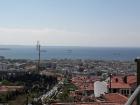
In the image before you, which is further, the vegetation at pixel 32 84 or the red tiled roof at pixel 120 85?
the vegetation at pixel 32 84

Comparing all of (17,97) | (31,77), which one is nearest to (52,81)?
(31,77)

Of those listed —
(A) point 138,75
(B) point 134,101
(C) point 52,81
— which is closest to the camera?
(B) point 134,101

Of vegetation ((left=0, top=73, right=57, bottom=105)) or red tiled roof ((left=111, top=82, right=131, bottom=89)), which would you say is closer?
red tiled roof ((left=111, top=82, right=131, bottom=89))

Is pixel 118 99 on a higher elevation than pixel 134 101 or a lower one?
lower

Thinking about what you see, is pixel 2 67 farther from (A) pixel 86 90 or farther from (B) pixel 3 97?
(A) pixel 86 90

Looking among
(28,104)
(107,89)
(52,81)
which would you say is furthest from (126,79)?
(52,81)

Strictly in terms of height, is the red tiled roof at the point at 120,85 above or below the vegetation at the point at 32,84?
above

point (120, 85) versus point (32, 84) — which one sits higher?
point (120, 85)

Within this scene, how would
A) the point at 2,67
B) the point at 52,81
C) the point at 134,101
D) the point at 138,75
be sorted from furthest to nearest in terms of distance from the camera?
the point at 2,67 < the point at 52,81 < the point at 138,75 < the point at 134,101

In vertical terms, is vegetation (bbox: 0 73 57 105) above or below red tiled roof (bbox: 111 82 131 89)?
below

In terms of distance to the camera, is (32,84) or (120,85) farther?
(32,84)

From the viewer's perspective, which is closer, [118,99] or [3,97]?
[118,99]
